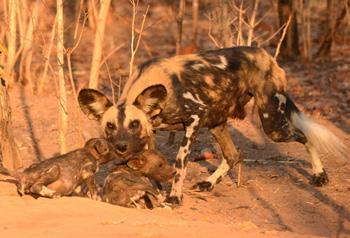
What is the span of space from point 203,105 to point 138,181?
1199mm

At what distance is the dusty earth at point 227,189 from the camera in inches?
162

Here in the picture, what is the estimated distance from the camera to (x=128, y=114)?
5.67 metres

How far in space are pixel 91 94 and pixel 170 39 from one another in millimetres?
8346

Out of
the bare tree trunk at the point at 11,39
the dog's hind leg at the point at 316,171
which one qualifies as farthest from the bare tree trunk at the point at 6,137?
the dog's hind leg at the point at 316,171

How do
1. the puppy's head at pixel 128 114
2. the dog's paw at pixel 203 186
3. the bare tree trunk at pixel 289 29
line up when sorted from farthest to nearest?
the bare tree trunk at pixel 289 29
the dog's paw at pixel 203 186
the puppy's head at pixel 128 114

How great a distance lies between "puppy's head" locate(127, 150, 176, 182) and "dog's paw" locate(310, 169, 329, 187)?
5.48 ft

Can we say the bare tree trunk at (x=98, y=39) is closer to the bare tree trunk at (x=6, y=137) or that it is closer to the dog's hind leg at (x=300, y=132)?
the bare tree trunk at (x=6, y=137)

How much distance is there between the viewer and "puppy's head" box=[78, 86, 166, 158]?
559 centimetres

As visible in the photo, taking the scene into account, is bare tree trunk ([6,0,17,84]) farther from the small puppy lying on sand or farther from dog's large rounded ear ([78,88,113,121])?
the small puppy lying on sand

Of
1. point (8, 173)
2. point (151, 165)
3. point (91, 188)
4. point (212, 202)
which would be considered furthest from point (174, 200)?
point (8, 173)

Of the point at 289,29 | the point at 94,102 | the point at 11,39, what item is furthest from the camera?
the point at 289,29

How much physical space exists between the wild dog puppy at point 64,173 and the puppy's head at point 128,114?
1.00ft

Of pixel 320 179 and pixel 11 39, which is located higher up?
pixel 11 39

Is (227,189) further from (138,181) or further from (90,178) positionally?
(90,178)
